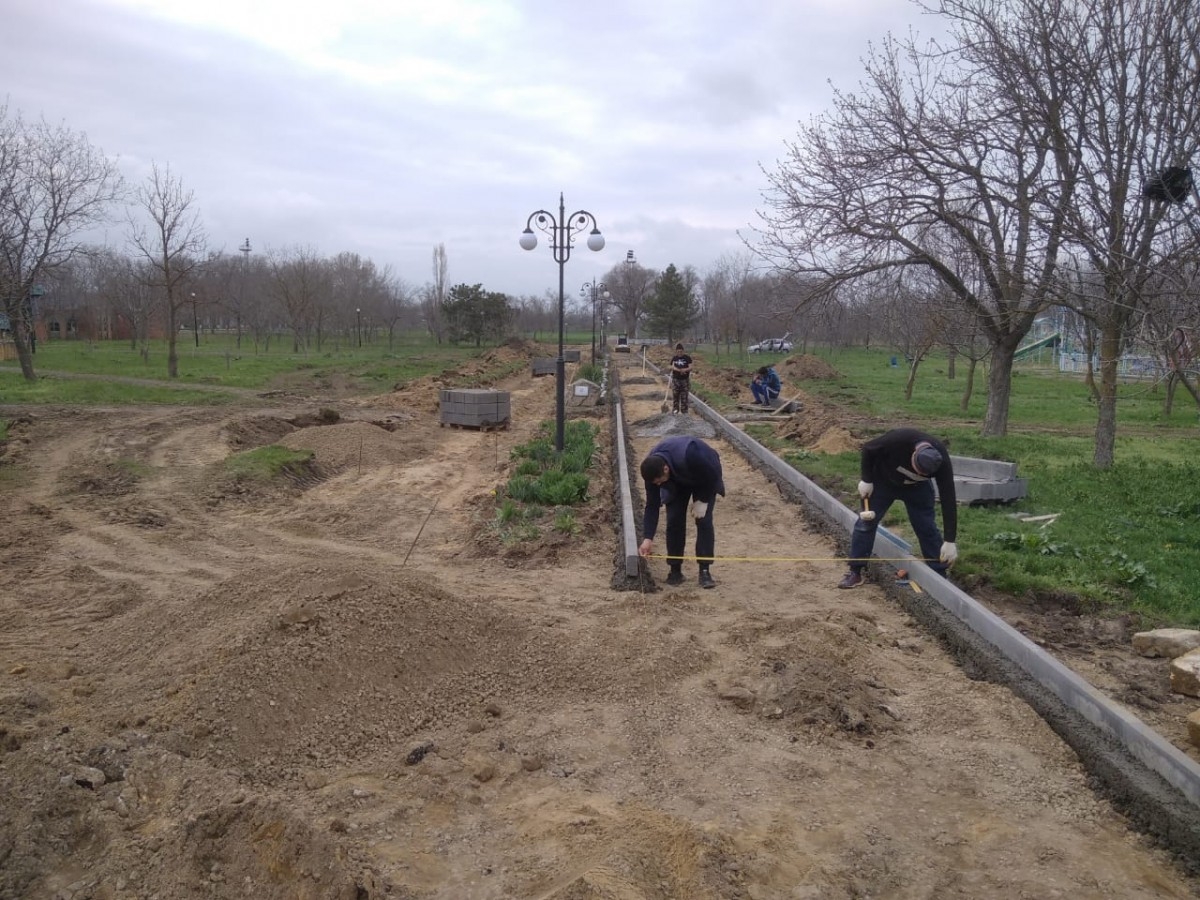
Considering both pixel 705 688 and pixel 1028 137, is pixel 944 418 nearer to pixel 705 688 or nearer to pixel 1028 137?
pixel 1028 137

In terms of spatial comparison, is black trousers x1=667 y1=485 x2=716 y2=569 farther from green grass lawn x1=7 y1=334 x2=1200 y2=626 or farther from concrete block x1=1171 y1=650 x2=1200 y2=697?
concrete block x1=1171 y1=650 x2=1200 y2=697

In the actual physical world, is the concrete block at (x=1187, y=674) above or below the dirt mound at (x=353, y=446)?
below

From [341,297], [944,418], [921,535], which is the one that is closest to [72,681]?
[921,535]

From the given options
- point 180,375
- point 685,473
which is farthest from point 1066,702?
point 180,375

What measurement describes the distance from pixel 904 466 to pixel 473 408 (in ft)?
40.2

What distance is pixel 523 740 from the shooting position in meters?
4.48

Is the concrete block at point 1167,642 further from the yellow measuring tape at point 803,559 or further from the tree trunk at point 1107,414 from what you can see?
the tree trunk at point 1107,414

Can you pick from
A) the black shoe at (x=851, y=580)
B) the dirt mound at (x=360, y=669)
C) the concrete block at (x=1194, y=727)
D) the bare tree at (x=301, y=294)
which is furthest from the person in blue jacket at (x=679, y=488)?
the bare tree at (x=301, y=294)

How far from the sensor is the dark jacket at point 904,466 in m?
6.42

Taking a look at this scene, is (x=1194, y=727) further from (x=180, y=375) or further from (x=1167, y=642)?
(x=180, y=375)

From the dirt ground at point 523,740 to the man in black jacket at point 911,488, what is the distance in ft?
1.82

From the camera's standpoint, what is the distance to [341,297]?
5603cm

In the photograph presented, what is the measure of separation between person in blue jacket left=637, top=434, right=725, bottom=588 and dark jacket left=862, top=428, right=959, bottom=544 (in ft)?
4.13

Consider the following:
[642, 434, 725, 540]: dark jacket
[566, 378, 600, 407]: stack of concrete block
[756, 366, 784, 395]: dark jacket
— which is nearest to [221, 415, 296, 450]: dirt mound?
[566, 378, 600, 407]: stack of concrete block
